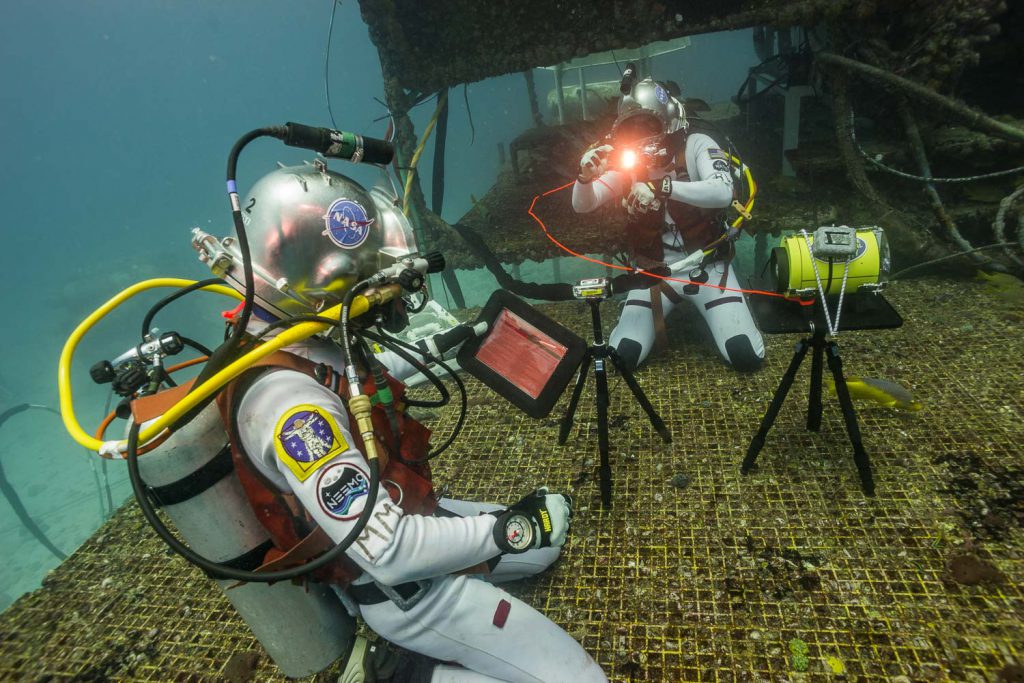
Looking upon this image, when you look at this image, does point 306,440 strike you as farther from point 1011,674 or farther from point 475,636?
point 1011,674

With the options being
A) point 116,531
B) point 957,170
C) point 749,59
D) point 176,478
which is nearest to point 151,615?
point 116,531

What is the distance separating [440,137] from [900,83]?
5.67 meters

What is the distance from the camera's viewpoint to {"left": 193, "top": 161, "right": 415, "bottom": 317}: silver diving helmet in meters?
1.84

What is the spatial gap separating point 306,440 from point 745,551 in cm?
243

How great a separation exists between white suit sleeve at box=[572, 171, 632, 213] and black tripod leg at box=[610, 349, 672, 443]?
191 centimetres

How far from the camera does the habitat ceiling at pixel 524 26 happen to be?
15.9 feet

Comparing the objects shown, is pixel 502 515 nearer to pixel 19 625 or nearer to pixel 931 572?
pixel 931 572

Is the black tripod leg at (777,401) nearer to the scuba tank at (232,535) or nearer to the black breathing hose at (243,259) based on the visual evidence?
the scuba tank at (232,535)

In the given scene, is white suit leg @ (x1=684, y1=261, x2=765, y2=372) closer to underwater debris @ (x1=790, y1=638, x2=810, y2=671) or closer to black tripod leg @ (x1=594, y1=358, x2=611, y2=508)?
black tripod leg @ (x1=594, y1=358, x2=611, y2=508)

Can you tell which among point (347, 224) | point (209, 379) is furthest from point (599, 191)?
point (209, 379)

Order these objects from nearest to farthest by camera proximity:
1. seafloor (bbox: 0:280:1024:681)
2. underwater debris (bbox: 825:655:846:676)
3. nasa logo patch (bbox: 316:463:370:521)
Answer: nasa logo patch (bbox: 316:463:370:521), underwater debris (bbox: 825:655:846:676), seafloor (bbox: 0:280:1024:681)

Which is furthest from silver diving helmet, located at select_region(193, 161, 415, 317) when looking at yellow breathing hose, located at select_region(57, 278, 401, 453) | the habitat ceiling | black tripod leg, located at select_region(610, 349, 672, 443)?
the habitat ceiling

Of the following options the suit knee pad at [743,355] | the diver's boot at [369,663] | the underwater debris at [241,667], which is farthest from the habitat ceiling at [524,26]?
the underwater debris at [241,667]

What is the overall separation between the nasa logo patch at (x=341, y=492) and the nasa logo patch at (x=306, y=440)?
0.05 meters
